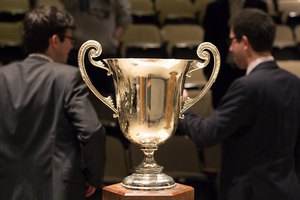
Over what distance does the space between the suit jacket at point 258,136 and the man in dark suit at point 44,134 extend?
64 centimetres

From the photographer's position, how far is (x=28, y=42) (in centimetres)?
184

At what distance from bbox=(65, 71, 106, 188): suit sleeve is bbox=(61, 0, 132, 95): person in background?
116 centimetres

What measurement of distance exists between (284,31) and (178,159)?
245 centimetres

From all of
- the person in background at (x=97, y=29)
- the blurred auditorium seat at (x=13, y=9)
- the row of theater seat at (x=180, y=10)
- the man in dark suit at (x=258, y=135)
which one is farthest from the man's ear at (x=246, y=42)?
the blurred auditorium seat at (x=13, y=9)

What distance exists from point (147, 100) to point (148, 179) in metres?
0.24

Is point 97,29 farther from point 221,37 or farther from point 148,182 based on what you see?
point 148,182

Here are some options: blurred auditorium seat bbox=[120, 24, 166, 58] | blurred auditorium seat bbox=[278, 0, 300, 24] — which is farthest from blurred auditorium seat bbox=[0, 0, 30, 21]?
blurred auditorium seat bbox=[278, 0, 300, 24]

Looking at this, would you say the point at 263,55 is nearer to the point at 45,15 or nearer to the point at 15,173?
the point at 45,15

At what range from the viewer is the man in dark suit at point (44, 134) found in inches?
64.2

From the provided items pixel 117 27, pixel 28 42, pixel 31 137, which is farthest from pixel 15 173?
pixel 117 27

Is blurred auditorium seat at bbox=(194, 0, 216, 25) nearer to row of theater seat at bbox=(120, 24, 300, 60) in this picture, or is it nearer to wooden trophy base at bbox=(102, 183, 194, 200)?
row of theater seat at bbox=(120, 24, 300, 60)

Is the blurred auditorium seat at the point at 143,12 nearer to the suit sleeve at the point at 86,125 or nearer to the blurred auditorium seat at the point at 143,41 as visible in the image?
the blurred auditorium seat at the point at 143,41

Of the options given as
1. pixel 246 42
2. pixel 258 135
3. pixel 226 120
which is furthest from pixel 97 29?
pixel 258 135

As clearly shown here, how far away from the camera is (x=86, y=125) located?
5.31 feet
